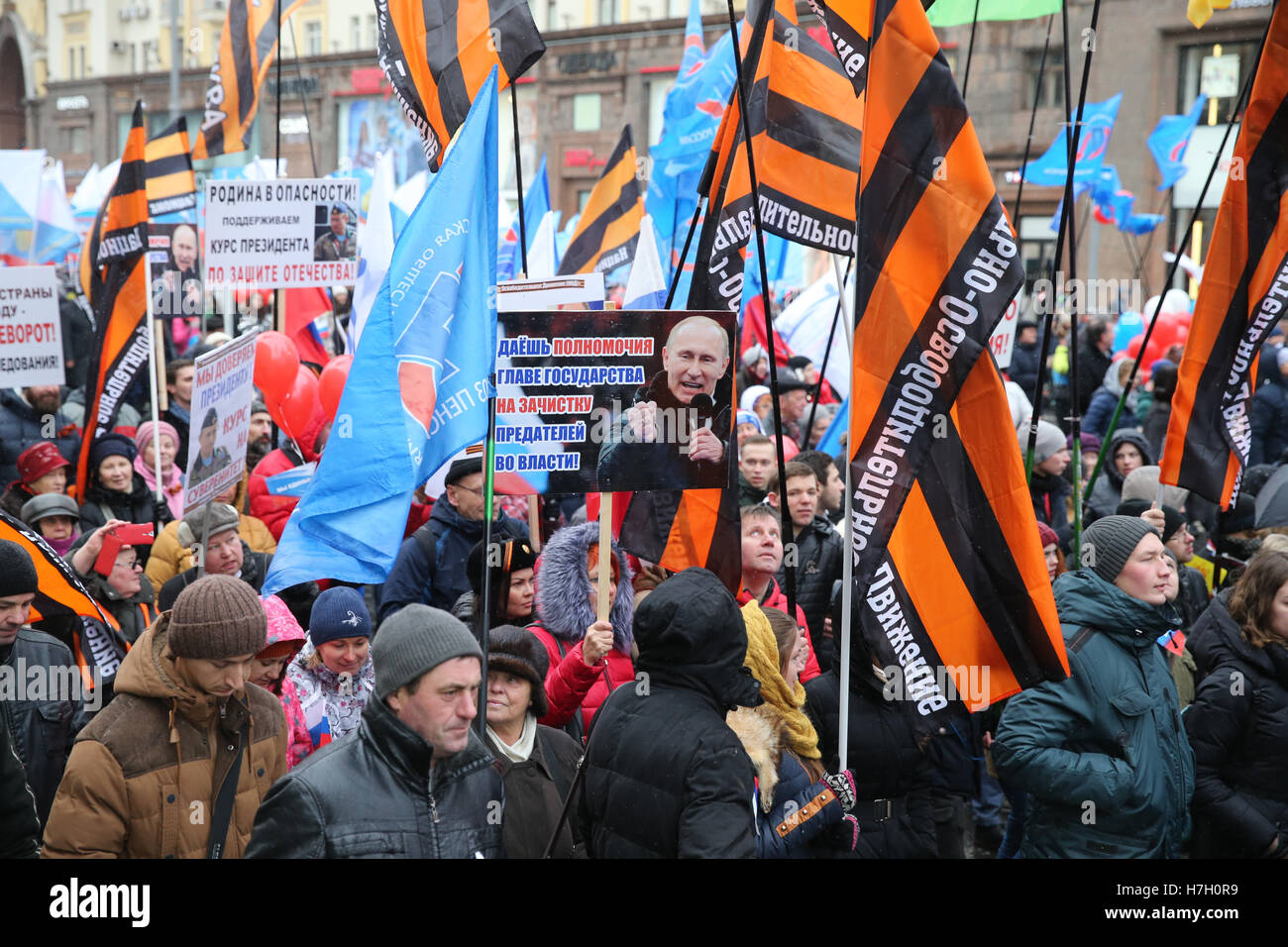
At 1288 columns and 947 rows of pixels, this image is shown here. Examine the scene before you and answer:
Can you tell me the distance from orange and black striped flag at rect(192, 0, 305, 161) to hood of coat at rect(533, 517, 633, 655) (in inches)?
259

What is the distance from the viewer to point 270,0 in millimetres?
10898

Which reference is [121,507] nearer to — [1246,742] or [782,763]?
[782,763]

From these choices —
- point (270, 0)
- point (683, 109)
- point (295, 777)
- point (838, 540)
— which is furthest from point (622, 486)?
point (270, 0)

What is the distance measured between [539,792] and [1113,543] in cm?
197

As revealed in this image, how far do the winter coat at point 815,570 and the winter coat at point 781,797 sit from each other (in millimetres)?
2130

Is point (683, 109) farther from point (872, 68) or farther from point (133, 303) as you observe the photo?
point (872, 68)

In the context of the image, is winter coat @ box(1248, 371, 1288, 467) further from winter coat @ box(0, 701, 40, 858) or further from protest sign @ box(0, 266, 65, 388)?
winter coat @ box(0, 701, 40, 858)

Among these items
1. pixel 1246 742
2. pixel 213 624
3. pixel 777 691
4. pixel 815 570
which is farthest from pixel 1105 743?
pixel 213 624

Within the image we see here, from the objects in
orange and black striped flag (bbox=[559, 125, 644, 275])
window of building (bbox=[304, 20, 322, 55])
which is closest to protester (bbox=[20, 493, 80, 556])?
orange and black striped flag (bbox=[559, 125, 644, 275])

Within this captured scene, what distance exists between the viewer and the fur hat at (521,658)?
3.96m

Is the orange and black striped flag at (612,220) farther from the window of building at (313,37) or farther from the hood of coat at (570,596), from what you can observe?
the window of building at (313,37)

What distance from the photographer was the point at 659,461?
4.31 meters

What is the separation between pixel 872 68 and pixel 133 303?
5.10 metres

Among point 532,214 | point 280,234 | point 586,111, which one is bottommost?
point 280,234
